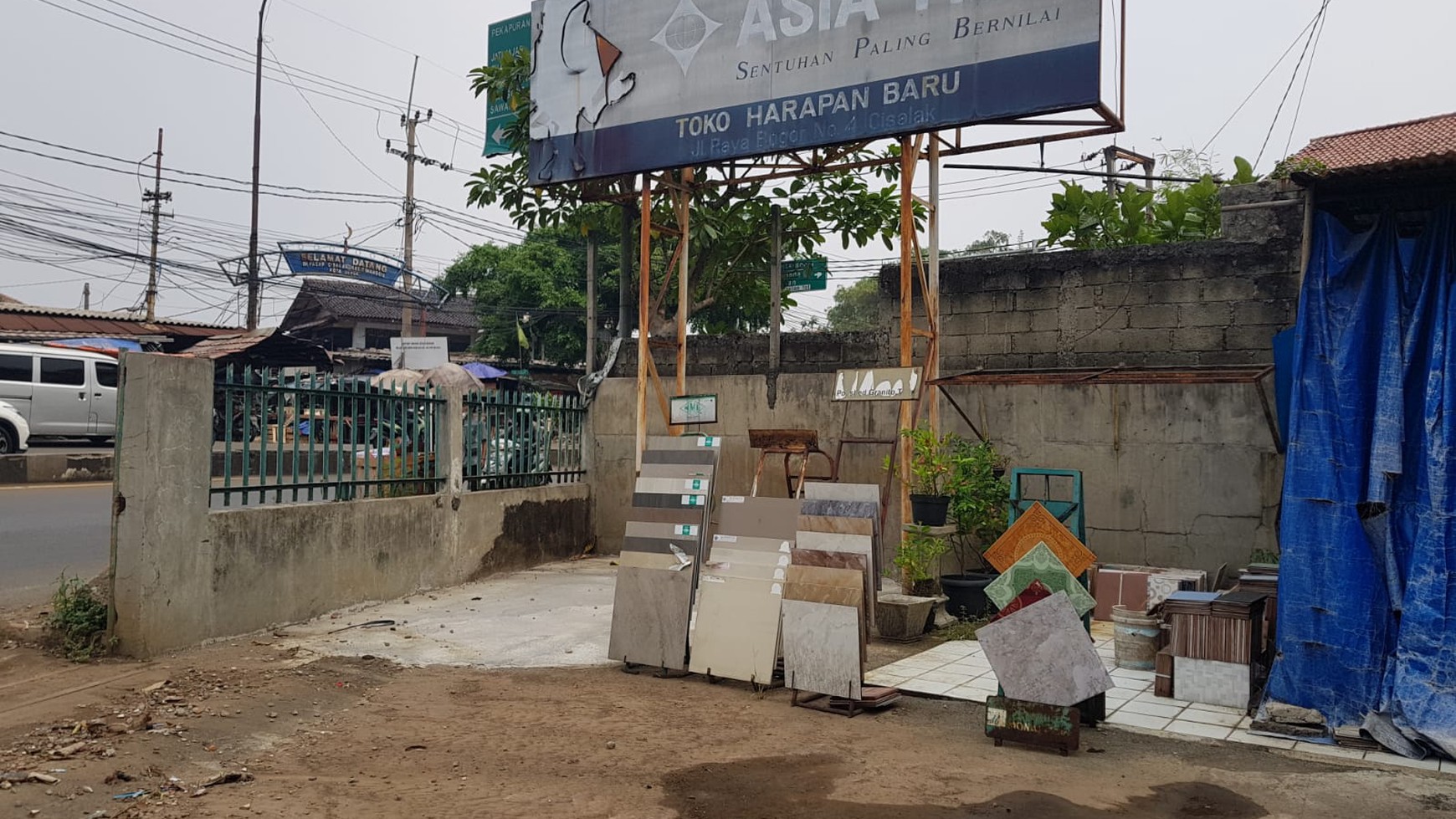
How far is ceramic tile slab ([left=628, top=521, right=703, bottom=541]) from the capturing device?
22.9ft

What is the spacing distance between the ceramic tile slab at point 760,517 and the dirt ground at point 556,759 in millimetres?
1062

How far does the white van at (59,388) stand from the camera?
16.7 metres

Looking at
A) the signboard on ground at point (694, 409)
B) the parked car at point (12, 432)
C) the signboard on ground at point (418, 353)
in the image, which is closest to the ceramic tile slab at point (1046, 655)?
the signboard on ground at point (694, 409)

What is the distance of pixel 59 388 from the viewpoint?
17.2 metres

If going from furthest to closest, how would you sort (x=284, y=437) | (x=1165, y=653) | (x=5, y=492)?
(x=5, y=492) < (x=284, y=437) < (x=1165, y=653)

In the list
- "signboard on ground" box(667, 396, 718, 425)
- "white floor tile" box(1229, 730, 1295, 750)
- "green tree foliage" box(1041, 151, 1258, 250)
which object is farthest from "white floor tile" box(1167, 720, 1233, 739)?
"green tree foliage" box(1041, 151, 1258, 250)

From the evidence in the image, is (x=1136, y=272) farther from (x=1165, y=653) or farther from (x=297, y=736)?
(x=297, y=736)

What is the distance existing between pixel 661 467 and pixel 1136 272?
4.73 meters

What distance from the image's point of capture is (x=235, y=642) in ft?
23.4

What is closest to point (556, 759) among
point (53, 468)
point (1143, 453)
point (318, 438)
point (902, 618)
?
point (902, 618)

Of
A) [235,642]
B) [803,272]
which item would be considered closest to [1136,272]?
[803,272]

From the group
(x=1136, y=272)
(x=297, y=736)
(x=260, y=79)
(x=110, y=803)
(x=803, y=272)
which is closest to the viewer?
(x=110, y=803)

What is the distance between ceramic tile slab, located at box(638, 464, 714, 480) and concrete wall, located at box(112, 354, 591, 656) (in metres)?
2.81

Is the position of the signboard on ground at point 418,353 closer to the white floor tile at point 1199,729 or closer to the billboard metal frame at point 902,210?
the billboard metal frame at point 902,210
